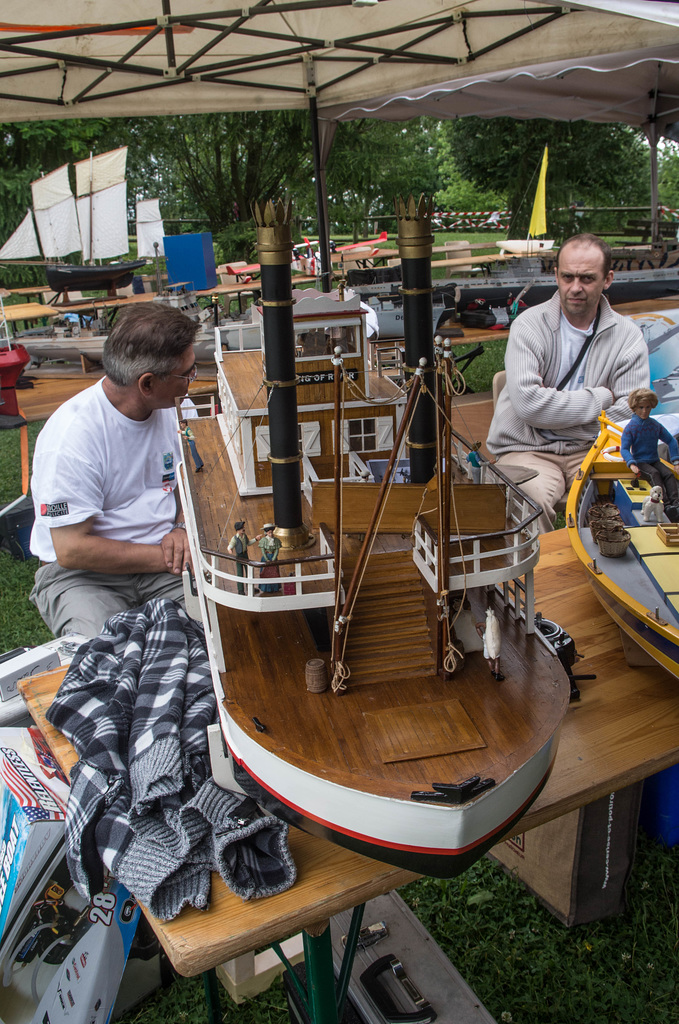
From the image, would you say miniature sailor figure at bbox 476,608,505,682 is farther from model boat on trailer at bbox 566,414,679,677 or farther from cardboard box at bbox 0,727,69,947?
cardboard box at bbox 0,727,69,947

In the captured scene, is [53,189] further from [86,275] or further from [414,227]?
[414,227]

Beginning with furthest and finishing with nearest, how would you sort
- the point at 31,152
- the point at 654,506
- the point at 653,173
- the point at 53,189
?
the point at 31,152, the point at 53,189, the point at 653,173, the point at 654,506

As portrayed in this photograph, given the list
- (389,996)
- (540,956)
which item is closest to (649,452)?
(540,956)

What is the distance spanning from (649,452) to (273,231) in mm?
2622

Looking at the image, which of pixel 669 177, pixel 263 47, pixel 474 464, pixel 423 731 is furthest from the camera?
pixel 669 177

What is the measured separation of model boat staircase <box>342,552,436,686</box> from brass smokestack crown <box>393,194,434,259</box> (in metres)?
1.06

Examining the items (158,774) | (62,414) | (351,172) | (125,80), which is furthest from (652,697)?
(351,172)

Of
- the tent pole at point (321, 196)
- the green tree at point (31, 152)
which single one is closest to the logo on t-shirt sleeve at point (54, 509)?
the tent pole at point (321, 196)

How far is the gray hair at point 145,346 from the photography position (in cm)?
430

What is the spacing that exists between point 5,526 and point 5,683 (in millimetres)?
3881

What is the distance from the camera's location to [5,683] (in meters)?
3.98

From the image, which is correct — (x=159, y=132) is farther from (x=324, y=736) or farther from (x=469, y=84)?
(x=324, y=736)

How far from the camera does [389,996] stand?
3.15 m

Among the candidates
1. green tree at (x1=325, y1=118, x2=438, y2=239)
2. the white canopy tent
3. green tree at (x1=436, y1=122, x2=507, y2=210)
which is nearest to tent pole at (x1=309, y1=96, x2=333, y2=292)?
the white canopy tent
